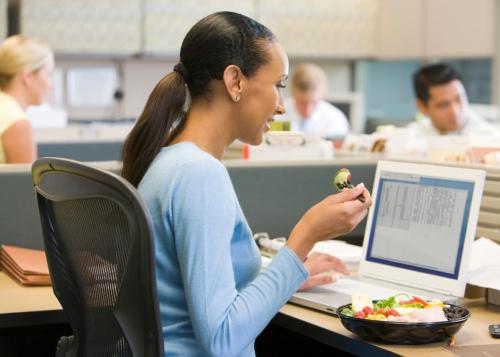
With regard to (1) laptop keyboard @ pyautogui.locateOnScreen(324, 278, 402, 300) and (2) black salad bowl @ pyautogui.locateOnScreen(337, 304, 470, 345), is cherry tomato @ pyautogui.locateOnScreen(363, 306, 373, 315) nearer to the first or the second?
(2) black salad bowl @ pyautogui.locateOnScreen(337, 304, 470, 345)

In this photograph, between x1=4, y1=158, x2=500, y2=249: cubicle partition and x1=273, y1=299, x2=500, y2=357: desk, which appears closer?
x1=273, y1=299, x2=500, y2=357: desk

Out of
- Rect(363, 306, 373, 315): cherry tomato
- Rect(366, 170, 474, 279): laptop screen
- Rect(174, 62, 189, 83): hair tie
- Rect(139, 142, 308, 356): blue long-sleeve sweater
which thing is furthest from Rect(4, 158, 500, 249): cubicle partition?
Rect(139, 142, 308, 356): blue long-sleeve sweater

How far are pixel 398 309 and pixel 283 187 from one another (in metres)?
0.98

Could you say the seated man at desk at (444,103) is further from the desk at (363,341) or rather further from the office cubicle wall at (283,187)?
the desk at (363,341)

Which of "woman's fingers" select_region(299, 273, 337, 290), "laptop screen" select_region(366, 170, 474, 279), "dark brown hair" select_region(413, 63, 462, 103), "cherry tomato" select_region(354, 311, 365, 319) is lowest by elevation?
A: "woman's fingers" select_region(299, 273, 337, 290)

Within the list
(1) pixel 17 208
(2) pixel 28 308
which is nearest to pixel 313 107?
(1) pixel 17 208

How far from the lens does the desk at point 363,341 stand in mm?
1637

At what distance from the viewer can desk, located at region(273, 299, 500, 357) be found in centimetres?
164

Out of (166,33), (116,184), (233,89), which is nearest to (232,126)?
(233,89)

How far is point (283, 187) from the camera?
8.71 ft

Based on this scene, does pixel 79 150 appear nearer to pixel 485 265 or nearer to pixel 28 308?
pixel 28 308

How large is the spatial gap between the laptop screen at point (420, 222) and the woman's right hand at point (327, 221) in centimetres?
40

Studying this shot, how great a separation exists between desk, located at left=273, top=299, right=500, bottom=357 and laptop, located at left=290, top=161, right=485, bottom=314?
0.05m

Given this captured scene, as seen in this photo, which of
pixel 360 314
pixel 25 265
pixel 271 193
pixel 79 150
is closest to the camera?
pixel 360 314
